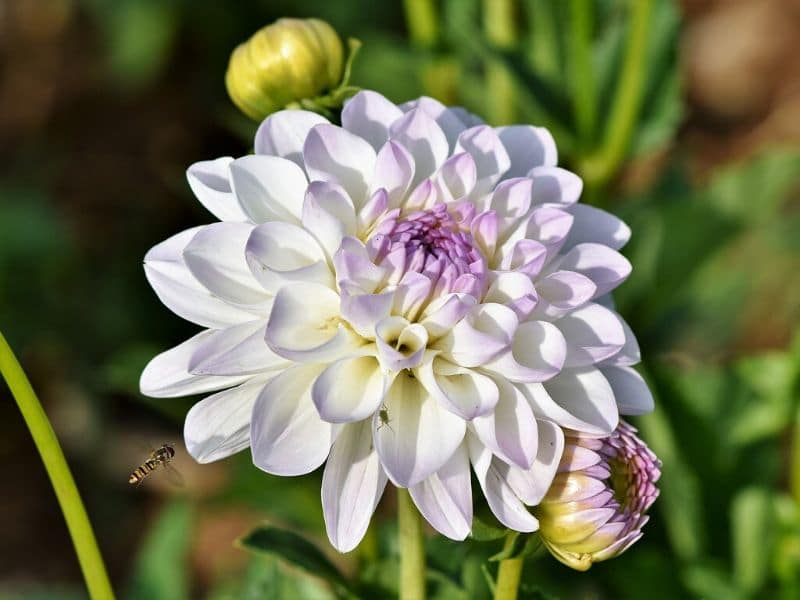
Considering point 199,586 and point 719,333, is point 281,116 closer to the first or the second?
point 719,333

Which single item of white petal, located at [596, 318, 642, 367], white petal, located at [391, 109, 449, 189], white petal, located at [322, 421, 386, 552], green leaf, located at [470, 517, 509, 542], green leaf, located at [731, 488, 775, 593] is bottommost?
green leaf, located at [731, 488, 775, 593]

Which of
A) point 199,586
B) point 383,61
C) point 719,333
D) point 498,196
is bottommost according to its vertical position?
point 199,586

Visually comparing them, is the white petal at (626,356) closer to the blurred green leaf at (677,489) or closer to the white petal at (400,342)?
the white petal at (400,342)

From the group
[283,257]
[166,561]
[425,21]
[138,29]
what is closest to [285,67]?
[283,257]

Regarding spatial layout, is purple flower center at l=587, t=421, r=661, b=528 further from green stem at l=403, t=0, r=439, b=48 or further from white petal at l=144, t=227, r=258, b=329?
green stem at l=403, t=0, r=439, b=48

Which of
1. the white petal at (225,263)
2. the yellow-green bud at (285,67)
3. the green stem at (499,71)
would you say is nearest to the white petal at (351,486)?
the white petal at (225,263)

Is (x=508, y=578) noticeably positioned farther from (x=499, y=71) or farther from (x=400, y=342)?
(x=499, y=71)

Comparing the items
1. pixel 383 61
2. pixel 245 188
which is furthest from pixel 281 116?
pixel 383 61

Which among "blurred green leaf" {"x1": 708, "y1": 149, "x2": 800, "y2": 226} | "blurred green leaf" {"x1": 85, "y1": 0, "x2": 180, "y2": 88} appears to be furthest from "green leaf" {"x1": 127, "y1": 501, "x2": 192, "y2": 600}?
"blurred green leaf" {"x1": 85, "y1": 0, "x2": 180, "y2": 88}
